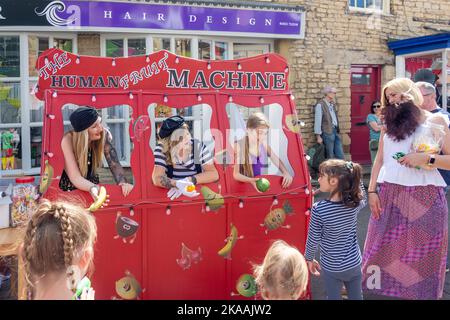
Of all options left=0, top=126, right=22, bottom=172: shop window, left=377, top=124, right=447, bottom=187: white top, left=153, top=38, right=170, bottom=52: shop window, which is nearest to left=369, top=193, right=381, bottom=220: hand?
left=377, top=124, right=447, bottom=187: white top

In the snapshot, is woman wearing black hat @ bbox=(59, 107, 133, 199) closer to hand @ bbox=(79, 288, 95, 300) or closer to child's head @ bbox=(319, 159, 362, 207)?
hand @ bbox=(79, 288, 95, 300)

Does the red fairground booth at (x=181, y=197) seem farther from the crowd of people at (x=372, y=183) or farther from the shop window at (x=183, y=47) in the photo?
the shop window at (x=183, y=47)

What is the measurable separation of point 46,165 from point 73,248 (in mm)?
1459

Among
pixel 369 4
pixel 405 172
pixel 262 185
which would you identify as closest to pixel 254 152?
pixel 262 185

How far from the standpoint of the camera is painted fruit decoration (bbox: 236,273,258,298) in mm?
3719

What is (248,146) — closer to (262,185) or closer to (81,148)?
(262,185)

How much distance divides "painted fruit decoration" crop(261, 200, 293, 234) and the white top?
0.79 m

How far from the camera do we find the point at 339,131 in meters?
10.1

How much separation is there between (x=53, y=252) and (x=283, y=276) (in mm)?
914

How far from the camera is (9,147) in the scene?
7930 mm

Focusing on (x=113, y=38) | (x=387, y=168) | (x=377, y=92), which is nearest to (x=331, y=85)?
(x=377, y=92)

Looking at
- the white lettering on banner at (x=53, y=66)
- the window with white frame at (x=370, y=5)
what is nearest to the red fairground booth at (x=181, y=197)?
the white lettering on banner at (x=53, y=66)

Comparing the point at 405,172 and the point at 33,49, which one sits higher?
the point at 33,49

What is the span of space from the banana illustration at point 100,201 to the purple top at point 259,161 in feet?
3.78
